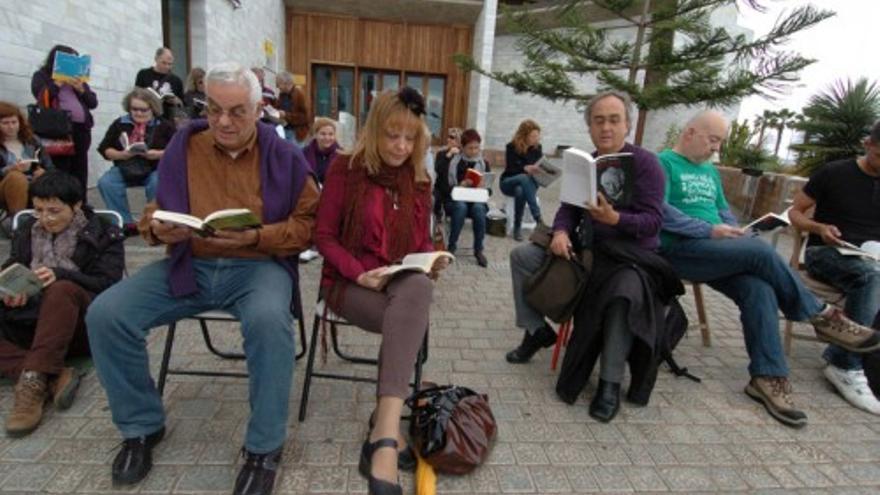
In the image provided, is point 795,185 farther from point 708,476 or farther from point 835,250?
Result: point 708,476

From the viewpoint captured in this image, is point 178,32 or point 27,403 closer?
point 27,403

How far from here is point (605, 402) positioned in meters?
2.56

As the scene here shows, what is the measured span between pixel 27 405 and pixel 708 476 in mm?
2979

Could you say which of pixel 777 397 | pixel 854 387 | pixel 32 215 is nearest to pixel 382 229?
pixel 32 215

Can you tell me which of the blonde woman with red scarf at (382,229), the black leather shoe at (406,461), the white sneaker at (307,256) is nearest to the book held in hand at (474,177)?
the white sneaker at (307,256)

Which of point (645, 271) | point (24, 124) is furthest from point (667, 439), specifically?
point (24, 124)

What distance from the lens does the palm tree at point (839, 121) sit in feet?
23.7

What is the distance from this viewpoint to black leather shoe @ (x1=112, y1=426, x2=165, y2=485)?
6.14 feet

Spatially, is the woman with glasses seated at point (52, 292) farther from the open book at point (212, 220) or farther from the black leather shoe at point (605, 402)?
the black leather shoe at point (605, 402)

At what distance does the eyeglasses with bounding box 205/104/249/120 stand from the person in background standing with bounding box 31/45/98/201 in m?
3.42

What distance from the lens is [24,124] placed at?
4.34 meters

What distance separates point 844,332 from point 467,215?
3.57m

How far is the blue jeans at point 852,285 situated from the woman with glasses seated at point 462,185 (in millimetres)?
2986

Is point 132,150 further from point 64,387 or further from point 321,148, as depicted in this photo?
point 64,387
